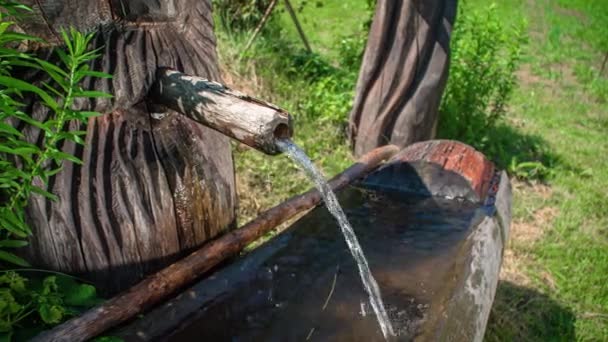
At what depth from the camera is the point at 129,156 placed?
1607mm

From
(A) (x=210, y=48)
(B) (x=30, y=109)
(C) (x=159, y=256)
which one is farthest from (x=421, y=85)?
(B) (x=30, y=109)

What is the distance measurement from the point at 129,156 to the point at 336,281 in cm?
88

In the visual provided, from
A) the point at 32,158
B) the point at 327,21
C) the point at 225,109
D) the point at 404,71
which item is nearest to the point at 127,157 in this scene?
the point at 32,158

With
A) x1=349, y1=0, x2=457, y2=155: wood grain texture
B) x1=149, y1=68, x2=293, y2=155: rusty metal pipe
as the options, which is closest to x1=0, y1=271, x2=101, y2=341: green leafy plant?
x1=149, y1=68, x2=293, y2=155: rusty metal pipe

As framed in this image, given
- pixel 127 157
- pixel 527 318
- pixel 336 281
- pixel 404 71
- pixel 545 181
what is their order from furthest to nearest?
pixel 545 181
pixel 404 71
pixel 527 318
pixel 336 281
pixel 127 157

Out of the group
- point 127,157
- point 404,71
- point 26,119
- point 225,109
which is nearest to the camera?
point 26,119

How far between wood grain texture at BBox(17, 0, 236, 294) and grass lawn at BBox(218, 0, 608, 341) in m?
1.93

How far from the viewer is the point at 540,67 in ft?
26.0

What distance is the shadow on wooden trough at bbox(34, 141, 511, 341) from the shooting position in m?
1.68

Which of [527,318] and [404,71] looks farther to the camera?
[404,71]

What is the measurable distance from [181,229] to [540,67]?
747 cm

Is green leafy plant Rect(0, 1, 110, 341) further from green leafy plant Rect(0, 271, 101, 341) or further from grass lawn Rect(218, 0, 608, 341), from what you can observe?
grass lawn Rect(218, 0, 608, 341)

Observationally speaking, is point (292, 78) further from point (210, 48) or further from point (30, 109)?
point (30, 109)

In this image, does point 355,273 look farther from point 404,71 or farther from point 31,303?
point 404,71
